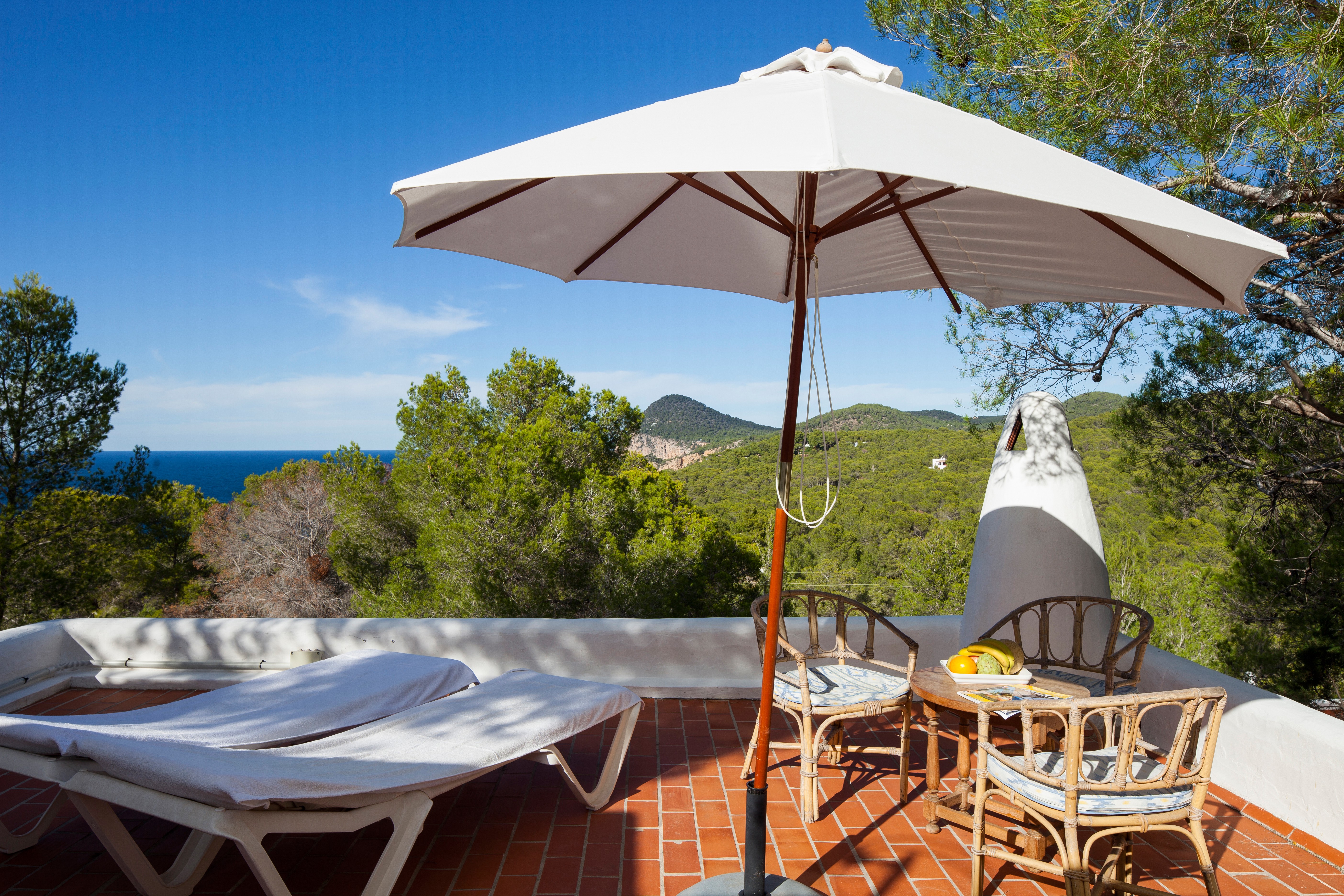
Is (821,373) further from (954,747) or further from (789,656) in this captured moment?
(954,747)

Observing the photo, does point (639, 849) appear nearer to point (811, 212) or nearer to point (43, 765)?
point (43, 765)

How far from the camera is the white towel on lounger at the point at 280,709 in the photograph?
187 centimetres

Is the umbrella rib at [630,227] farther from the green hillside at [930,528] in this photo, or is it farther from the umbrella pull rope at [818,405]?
the green hillside at [930,528]

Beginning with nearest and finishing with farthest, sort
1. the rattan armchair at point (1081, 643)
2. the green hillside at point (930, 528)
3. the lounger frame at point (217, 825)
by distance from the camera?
1. the lounger frame at point (217, 825)
2. the rattan armchair at point (1081, 643)
3. the green hillside at point (930, 528)

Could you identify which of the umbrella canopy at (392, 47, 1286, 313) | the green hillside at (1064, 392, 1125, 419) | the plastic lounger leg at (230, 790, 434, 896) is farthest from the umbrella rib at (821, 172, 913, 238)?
the green hillside at (1064, 392, 1125, 419)

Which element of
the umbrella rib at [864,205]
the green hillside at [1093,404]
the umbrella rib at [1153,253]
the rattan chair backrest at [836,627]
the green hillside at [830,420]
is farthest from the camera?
the green hillside at [830,420]

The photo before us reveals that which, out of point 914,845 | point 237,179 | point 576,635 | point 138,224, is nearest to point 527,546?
point 576,635

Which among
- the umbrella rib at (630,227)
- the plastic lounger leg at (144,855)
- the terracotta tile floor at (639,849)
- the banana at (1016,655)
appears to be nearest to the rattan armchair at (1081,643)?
the banana at (1016,655)

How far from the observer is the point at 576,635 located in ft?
12.2

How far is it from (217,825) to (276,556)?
686 inches

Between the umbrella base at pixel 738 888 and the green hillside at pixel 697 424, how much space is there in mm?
17945

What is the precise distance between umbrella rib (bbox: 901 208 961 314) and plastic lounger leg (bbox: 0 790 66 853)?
3161 millimetres

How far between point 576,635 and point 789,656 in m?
1.17

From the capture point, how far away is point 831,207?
262cm
